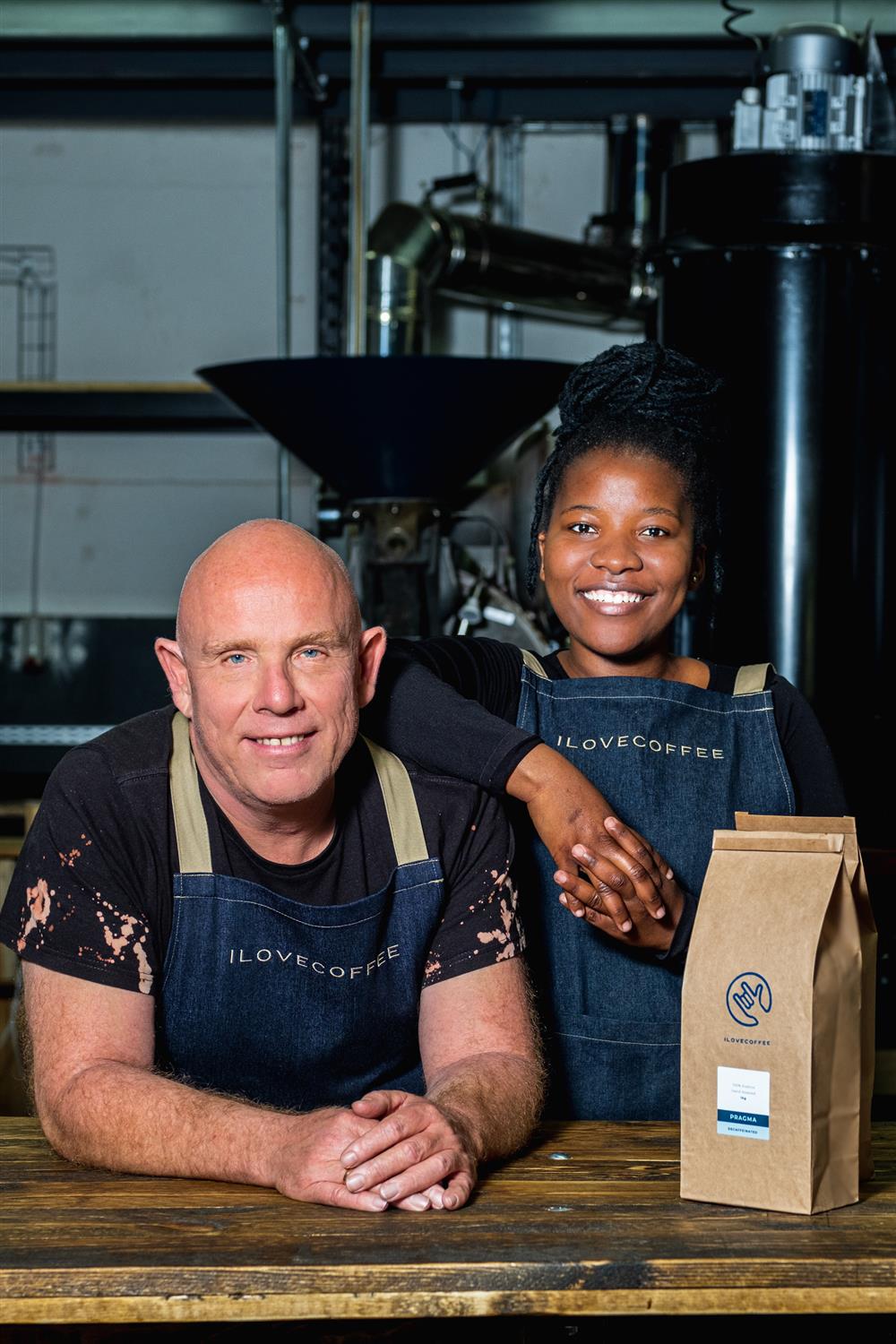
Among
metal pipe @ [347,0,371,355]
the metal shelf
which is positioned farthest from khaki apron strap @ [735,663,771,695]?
the metal shelf

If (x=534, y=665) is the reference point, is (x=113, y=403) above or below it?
above

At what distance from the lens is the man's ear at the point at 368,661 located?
1.49 meters

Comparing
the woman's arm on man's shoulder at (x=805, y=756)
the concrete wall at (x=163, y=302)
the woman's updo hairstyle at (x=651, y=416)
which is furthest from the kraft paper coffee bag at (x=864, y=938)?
the concrete wall at (x=163, y=302)

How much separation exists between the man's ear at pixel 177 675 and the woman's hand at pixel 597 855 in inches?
13.3

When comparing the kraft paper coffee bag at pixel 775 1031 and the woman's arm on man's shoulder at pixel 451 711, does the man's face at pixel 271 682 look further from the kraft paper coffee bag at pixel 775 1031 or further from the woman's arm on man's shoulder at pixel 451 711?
the kraft paper coffee bag at pixel 775 1031

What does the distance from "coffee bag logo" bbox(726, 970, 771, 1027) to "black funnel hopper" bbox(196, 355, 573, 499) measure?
185cm

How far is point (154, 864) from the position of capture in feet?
4.65

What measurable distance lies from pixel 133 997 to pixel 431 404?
5.77 feet

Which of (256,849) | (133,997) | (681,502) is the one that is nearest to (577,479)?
(681,502)

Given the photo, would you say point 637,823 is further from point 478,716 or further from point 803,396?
point 803,396

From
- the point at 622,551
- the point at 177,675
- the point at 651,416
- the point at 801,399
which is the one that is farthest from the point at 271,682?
the point at 801,399

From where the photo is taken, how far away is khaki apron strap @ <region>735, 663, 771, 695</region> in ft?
5.68

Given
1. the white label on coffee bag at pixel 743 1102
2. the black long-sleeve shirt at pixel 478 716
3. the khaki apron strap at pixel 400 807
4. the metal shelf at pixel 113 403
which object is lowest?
the white label on coffee bag at pixel 743 1102

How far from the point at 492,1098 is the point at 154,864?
363 millimetres
